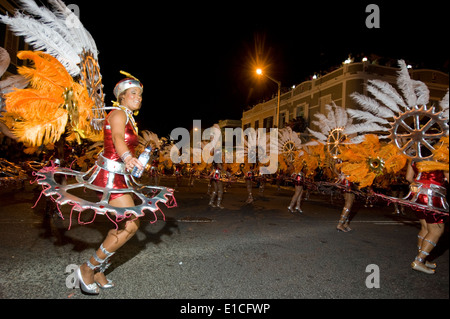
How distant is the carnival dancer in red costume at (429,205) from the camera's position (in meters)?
4.23

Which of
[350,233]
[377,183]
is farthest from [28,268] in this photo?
[377,183]

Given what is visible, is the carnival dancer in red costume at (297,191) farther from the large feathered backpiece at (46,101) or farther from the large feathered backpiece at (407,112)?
the large feathered backpiece at (46,101)

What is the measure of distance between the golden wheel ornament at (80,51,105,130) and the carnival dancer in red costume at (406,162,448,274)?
4857 millimetres

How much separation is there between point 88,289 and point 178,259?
159 centimetres

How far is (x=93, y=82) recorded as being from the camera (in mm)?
4035

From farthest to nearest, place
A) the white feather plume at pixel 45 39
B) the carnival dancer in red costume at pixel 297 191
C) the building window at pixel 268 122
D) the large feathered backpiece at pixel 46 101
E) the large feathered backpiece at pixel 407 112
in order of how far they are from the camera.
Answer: the building window at pixel 268 122 < the carnival dancer in red costume at pixel 297 191 < the large feathered backpiece at pixel 407 112 < the large feathered backpiece at pixel 46 101 < the white feather plume at pixel 45 39

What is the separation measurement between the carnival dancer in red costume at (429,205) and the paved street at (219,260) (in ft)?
→ 0.85

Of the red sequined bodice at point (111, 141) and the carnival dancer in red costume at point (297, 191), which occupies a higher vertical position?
the red sequined bodice at point (111, 141)

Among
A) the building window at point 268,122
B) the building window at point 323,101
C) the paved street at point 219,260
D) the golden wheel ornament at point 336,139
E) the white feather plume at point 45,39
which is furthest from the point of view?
the building window at point 268,122

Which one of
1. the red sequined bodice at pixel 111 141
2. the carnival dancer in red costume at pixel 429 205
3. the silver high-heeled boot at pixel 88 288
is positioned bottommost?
the silver high-heeled boot at pixel 88 288

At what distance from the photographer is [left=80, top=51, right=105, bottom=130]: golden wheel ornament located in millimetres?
3848

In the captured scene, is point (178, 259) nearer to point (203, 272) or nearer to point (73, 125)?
point (203, 272)

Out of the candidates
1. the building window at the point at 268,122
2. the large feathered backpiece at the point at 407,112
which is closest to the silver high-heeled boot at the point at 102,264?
the large feathered backpiece at the point at 407,112

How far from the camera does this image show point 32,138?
3.66 m
